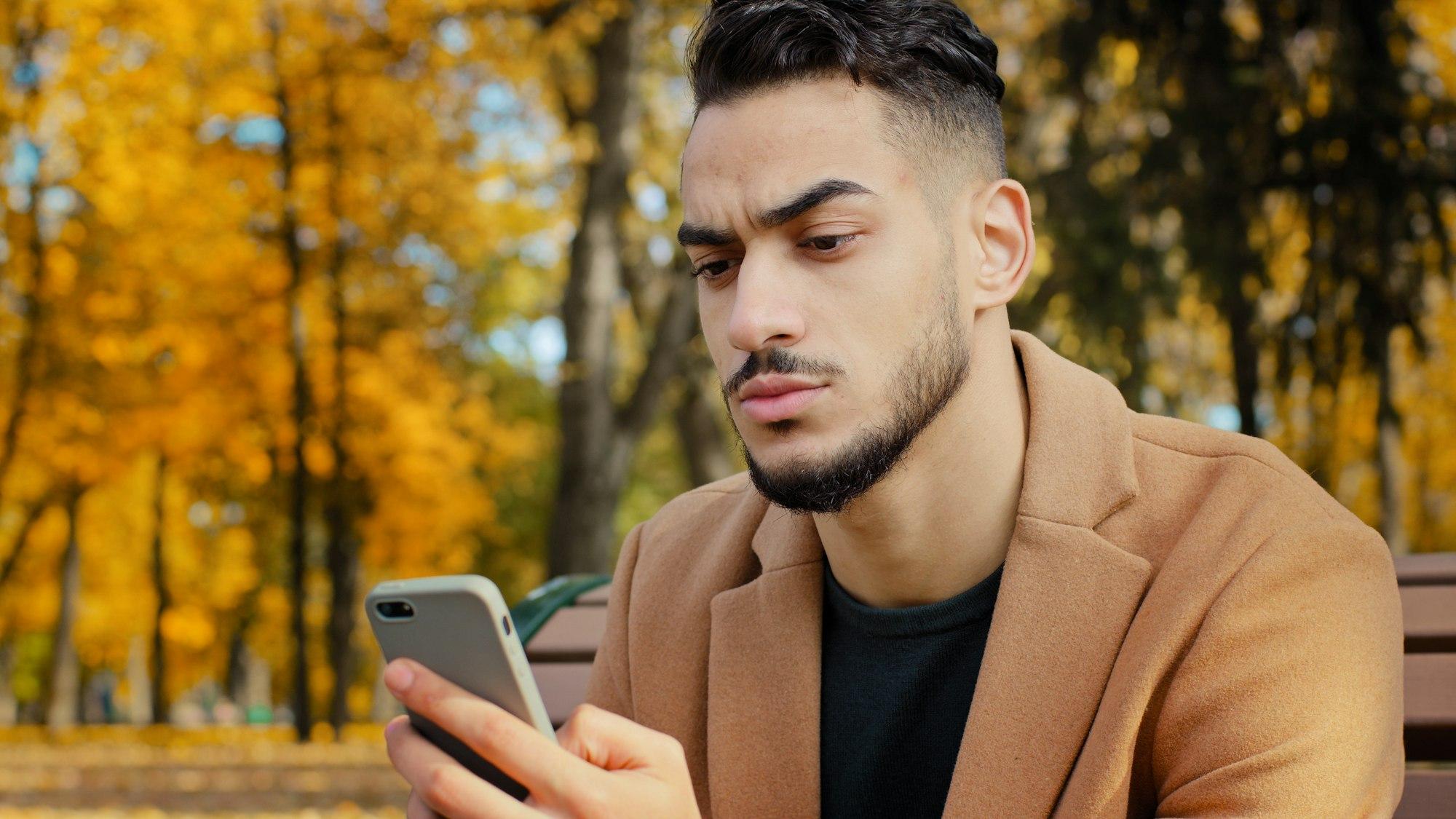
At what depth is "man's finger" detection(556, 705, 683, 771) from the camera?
168 centimetres

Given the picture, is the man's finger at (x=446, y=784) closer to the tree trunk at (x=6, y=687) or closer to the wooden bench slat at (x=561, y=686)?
the wooden bench slat at (x=561, y=686)

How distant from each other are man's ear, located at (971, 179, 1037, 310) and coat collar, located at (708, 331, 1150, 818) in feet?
0.60

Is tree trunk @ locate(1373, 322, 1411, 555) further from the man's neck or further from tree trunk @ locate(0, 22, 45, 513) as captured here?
tree trunk @ locate(0, 22, 45, 513)

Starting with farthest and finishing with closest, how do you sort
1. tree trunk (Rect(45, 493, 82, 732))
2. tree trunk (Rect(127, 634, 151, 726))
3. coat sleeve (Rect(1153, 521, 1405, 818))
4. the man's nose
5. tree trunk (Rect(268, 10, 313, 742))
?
1. tree trunk (Rect(127, 634, 151, 726))
2. tree trunk (Rect(45, 493, 82, 732))
3. tree trunk (Rect(268, 10, 313, 742))
4. the man's nose
5. coat sleeve (Rect(1153, 521, 1405, 818))

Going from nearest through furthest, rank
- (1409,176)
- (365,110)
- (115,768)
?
1. (1409,176)
2. (115,768)
3. (365,110)

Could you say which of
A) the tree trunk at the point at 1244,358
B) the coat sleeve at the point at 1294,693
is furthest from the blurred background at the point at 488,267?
the coat sleeve at the point at 1294,693

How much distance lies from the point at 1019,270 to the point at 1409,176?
5652mm

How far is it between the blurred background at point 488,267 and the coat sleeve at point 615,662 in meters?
5.45

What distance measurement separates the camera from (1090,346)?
7.69 m

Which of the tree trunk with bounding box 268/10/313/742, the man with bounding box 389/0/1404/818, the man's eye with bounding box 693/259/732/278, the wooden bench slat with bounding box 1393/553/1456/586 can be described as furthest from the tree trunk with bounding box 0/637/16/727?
the wooden bench slat with bounding box 1393/553/1456/586

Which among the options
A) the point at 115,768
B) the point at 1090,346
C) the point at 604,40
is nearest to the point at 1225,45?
the point at 1090,346

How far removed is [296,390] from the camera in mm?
16719

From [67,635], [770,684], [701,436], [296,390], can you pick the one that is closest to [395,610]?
[770,684]

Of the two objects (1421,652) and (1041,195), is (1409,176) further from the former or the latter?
(1421,652)
